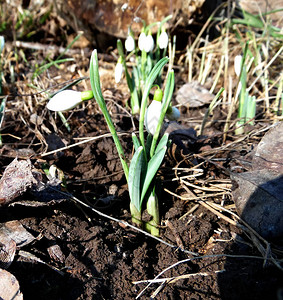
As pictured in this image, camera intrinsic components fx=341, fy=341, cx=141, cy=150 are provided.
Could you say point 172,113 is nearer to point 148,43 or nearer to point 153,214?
point 153,214

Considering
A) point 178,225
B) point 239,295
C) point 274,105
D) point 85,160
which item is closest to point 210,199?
point 178,225

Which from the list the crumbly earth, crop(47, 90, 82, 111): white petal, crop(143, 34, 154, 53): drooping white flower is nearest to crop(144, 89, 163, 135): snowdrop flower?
crop(47, 90, 82, 111): white petal

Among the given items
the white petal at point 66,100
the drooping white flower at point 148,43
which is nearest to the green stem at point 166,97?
the white petal at point 66,100

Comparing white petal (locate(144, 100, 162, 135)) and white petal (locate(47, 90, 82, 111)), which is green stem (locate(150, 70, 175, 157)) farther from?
white petal (locate(47, 90, 82, 111))

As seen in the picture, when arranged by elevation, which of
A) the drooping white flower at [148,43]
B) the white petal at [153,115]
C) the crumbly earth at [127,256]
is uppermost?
the drooping white flower at [148,43]

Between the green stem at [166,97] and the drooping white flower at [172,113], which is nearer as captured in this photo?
the green stem at [166,97]

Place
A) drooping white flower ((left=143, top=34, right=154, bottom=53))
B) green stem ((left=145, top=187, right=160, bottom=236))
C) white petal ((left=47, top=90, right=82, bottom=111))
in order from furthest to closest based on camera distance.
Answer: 1. drooping white flower ((left=143, top=34, right=154, bottom=53))
2. green stem ((left=145, top=187, right=160, bottom=236))
3. white petal ((left=47, top=90, right=82, bottom=111))

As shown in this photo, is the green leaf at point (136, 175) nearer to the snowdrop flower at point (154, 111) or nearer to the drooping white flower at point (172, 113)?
the snowdrop flower at point (154, 111)
